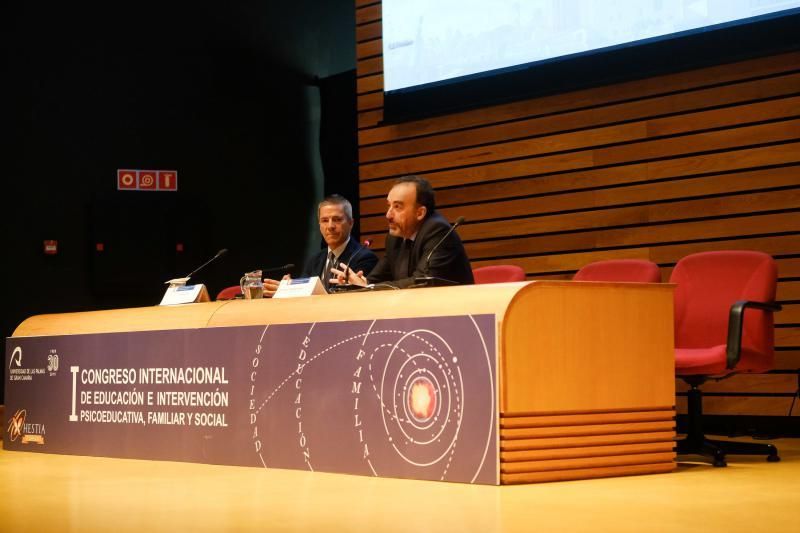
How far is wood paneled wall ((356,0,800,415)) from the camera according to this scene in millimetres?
5699

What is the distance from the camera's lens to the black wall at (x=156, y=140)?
27.5 feet

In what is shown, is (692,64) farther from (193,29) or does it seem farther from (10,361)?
(193,29)

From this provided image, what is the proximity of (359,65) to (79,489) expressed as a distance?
184 inches

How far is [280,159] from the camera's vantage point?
9.49 m

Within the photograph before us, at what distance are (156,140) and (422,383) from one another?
563cm

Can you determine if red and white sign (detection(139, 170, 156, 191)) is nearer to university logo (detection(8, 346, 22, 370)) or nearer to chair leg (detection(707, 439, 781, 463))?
university logo (detection(8, 346, 22, 370))

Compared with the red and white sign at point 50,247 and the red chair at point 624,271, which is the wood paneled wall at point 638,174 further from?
the red and white sign at point 50,247

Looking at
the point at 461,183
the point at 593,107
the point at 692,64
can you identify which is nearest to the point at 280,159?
the point at 461,183

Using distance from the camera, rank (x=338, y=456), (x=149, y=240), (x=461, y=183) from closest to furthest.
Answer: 1. (x=338, y=456)
2. (x=461, y=183)
3. (x=149, y=240)

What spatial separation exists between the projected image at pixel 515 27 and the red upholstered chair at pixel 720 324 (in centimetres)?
147

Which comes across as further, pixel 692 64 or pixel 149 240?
pixel 149 240

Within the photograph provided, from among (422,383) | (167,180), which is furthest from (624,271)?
(167,180)

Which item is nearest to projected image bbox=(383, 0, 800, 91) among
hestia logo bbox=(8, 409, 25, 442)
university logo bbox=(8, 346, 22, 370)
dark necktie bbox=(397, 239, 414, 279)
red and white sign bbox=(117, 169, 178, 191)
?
dark necktie bbox=(397, 239, 414, 279)

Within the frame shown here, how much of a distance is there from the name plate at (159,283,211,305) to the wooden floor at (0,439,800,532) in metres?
0.98
